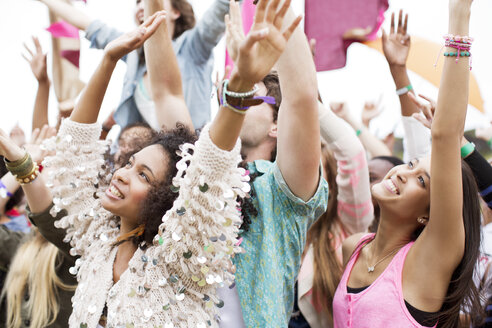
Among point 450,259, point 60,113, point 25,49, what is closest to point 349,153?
point 450,259

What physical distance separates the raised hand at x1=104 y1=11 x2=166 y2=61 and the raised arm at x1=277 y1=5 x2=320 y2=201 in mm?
396

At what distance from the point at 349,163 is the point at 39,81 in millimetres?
1957

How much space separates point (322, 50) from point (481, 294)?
1491mm

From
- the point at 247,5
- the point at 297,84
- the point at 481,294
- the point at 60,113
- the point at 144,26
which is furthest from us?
the point at 60,113

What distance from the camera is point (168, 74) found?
206 centimetres

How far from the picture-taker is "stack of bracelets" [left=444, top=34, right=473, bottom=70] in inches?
60.6

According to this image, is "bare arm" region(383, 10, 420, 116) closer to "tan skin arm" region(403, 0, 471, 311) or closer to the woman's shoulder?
the woman's shoulder

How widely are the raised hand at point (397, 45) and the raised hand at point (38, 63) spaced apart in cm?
192

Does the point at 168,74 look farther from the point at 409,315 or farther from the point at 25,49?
the point at 25,49

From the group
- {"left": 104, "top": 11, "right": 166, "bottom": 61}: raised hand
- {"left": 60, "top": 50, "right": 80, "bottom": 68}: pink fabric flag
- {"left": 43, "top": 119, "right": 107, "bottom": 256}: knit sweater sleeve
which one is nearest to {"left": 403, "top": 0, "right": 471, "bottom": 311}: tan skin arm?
{"left": 104, "top": 11, "right": 166, "bottom": 61}: raised hand

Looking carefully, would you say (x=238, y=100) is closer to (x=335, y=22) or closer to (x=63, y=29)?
(x=335, y=22)

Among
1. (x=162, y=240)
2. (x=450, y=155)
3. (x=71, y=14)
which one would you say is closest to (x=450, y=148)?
(x=450, y=155)

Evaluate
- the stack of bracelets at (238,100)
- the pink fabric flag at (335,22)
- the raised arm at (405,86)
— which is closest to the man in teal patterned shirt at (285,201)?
the stack of bracelets at (238,100)

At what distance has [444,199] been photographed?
160 cm
